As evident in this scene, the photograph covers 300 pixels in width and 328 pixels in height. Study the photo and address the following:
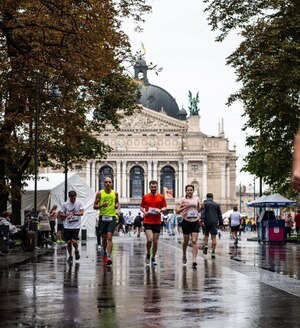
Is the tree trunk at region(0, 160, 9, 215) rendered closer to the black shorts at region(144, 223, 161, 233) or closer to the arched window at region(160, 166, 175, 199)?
the black shorts at region(144, 223, 161, 233)

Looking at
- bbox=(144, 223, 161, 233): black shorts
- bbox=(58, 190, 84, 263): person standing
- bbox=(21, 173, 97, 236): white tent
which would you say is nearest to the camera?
bbox=(144, 223, 161, 233): black shorts

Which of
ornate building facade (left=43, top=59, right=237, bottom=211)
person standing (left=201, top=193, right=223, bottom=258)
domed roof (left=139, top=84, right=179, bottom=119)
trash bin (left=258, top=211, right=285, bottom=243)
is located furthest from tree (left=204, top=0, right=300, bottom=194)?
domed roof (left=139, top=84, right=179, bottom=119)

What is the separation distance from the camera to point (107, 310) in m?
8.42

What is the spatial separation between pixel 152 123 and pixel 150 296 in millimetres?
127419

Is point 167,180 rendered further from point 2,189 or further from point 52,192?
point 2,189

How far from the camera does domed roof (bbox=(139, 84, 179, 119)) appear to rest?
148 metres

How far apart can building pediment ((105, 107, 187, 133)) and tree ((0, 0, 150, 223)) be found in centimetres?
9806

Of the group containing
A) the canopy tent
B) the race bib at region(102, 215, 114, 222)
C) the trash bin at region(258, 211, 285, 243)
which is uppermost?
the canopy tent

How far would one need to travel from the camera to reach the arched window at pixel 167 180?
137625 millimetres

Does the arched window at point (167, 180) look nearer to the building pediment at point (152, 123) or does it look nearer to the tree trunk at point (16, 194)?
the building pediment at point (152, 123)

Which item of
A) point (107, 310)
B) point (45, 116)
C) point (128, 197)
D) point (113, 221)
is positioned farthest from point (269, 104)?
point (128, 197)

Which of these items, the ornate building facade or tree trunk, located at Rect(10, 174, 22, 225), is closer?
tree trunk, located at Rect(10, 174, 22, 225)

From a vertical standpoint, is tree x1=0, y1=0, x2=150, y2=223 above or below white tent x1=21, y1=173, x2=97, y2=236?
above

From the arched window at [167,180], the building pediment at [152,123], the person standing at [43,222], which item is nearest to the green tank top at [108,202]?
the person standing at [43,222]
